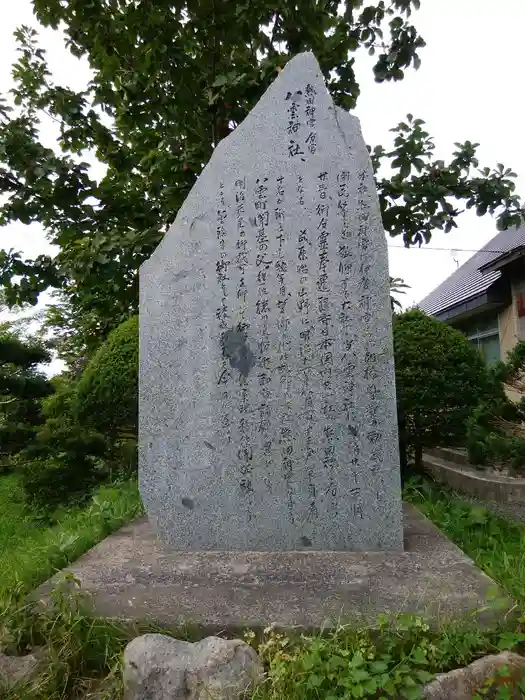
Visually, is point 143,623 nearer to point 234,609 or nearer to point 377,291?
point 234,609

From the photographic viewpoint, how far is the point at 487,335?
28.9 feet

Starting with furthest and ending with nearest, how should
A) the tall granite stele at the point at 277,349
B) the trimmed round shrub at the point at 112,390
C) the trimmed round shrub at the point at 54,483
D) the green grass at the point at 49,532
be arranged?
the trimmed round shrub at the point at 54,483, the trimmed round shrub at the point at 112,390, the tall granite stele at the point at 277,349, the green grass at the point at 49,532

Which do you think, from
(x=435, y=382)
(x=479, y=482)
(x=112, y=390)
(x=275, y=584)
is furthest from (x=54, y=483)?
(x=479, y=482)

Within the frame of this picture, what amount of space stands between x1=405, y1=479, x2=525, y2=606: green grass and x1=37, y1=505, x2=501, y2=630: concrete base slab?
0.10m

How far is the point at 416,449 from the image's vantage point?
518 cm

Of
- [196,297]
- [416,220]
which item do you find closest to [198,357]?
[196,297]

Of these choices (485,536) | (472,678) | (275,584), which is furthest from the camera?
(485,536)

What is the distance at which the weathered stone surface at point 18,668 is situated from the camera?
64.0 inches

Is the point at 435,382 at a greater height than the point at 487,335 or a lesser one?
lesser

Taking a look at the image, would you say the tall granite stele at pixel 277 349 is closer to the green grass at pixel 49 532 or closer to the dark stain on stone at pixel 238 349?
the dark stain on stone at pixel 238 349

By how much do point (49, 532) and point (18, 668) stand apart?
2063mm

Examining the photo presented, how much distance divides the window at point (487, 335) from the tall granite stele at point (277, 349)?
6295mm

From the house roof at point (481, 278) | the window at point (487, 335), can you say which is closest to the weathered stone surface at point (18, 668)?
the house roof at point (481, 278)

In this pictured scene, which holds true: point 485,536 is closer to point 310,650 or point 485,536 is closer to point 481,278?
point 310,650
